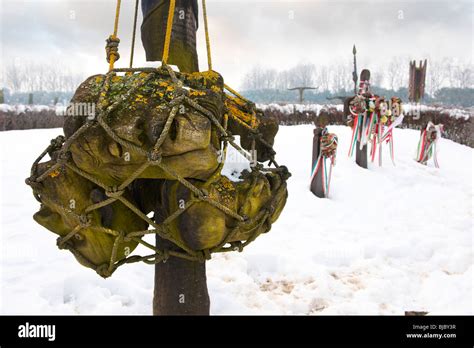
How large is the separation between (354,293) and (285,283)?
24.8 inches

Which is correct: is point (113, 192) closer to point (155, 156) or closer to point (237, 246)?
point (155, 156)

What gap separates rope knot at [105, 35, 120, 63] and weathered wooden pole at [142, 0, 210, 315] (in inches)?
8.0

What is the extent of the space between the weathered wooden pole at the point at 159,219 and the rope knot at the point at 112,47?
20cm

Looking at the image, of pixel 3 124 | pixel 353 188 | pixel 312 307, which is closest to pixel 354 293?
pixel 312 307

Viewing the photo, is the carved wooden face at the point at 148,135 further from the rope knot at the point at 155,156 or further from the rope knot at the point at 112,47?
the rope knot at the point at 112,47

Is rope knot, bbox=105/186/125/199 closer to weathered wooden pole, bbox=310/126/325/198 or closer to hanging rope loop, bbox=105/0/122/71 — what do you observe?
hanging rope loop, bbox=105/0/122/71

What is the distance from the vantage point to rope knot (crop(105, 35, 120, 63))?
1550 mm

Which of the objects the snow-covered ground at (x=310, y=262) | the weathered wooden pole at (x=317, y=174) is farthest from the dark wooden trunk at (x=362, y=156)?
the weathered wooden pole at (x=317, y=174)

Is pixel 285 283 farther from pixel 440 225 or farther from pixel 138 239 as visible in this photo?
pixel 440 225

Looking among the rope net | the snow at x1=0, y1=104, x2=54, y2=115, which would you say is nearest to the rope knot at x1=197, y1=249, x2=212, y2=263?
the rope net

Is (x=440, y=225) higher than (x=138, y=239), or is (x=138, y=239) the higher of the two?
(x=138, y=239)

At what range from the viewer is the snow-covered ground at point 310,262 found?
3.16 metres

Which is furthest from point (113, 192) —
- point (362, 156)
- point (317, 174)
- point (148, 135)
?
point (362, 156)

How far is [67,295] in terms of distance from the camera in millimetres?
3150
